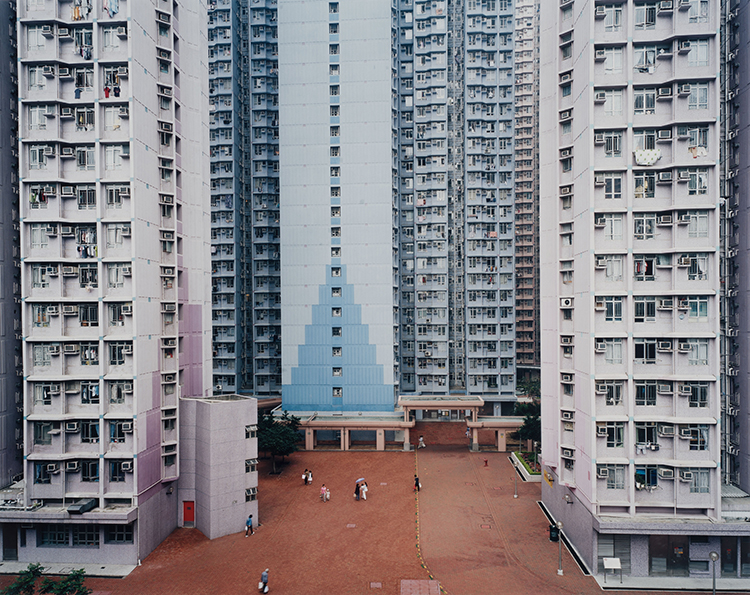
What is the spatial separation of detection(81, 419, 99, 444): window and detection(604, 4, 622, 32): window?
37.1m

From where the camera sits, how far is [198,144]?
32.6 meters

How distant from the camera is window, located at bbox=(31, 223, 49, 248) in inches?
1068

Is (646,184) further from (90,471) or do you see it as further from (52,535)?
(52,535)

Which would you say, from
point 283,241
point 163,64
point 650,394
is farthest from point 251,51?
point 650,394

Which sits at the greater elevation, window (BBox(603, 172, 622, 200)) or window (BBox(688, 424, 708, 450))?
window (BBox(603, 172, 622, 200))

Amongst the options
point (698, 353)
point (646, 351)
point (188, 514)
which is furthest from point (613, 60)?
point (188, 514)

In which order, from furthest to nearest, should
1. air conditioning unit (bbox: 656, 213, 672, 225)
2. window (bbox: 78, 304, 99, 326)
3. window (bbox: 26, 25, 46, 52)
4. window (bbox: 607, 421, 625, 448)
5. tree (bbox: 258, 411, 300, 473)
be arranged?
tree (bbox: 258, 411, 300, 473) → window (bbox: 78, 304, 99, 326) → window (bbox: 26, 25, 46, 52) → window (bbox: 607, 421, 625, 448) → air conditioning unit (bbox: 656, 213, 672, 225)

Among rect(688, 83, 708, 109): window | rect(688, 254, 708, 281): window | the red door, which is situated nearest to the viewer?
rect(688, 254, 708, 281): window

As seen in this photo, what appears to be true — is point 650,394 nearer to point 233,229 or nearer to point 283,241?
point 283,241

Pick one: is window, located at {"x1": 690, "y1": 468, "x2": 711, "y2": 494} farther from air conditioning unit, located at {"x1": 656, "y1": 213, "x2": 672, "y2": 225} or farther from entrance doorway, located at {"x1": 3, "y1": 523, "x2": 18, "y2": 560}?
entrance doorway, located at {"x1": 3, "y1": 523, "x2": 18, "y2": 560}

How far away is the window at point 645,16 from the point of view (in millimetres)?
25625

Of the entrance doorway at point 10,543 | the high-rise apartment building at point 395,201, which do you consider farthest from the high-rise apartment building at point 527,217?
the entrance doorway at point 10,543

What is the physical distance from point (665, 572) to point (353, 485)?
21.7 m

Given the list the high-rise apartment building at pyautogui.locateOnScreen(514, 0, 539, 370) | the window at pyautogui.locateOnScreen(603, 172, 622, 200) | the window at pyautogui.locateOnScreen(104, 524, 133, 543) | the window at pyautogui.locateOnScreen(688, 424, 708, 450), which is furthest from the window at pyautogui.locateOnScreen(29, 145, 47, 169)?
the high-rise apartment building at pyautogui.locateOnScreen(514, 0, 539, 370)
